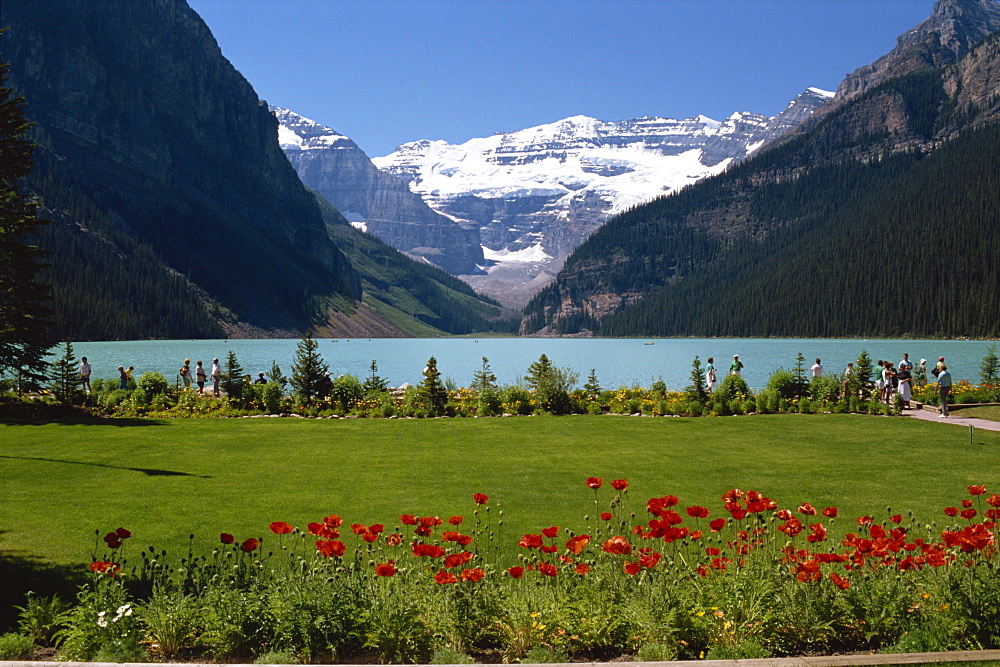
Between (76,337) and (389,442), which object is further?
(76,337)

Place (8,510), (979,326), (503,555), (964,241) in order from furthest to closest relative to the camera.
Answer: (964,241)
(979,326)
(8,510)
(503,555)

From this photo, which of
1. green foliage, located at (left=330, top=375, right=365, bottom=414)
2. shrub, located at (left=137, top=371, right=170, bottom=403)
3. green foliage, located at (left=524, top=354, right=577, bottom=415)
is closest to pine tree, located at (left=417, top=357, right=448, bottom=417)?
green foliage, located at (left=330, top=375, right=365, bottom=414)

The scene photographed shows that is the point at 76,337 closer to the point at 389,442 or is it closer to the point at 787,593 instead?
the point at 389,442

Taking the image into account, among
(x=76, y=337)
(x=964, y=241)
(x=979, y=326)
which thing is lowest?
(x=76, y=337)

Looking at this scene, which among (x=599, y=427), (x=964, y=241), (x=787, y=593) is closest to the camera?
(x=787, y=593)

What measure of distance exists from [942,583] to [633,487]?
7.14 metres

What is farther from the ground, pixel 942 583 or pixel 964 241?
pixel 964 241

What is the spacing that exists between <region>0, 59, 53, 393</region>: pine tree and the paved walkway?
31.9 m

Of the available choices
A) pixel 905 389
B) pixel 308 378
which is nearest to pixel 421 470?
pixel 308 378

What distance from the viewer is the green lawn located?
1145 cm

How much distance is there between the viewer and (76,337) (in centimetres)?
15100

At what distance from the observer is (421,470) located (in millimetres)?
15750

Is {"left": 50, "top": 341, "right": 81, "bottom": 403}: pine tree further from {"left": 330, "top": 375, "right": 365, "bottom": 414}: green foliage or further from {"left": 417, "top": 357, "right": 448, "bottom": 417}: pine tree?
{"left": 417, "top": 357, "right": 448, "bottom": 417}: pine tree

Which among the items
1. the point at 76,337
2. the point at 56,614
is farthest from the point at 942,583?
the point at 76,337
